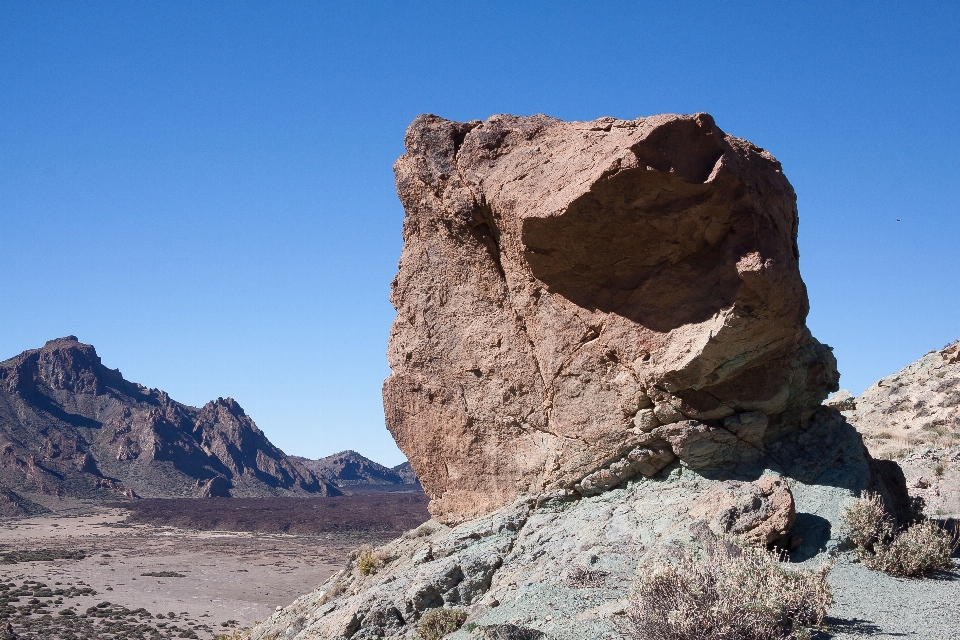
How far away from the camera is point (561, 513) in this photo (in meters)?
10.1

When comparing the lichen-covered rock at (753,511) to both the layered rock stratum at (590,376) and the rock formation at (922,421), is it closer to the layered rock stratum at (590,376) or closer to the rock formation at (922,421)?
the layered rock stratum at (590,376)

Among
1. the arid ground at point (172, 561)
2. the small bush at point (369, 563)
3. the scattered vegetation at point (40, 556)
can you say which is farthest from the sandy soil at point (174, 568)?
the small bush at point (369, 563)

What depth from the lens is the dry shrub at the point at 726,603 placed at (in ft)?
19.6

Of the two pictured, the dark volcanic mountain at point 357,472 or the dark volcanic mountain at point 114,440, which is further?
the dark volcanic mountain at point 357,472

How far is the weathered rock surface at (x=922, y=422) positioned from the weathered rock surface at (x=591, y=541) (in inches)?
184

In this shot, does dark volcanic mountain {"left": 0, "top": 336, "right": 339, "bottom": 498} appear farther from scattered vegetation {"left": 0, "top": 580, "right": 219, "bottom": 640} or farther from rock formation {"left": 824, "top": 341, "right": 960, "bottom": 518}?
rock formation {"left": 824, "top": 341, "right": 960, "bottom": 518}

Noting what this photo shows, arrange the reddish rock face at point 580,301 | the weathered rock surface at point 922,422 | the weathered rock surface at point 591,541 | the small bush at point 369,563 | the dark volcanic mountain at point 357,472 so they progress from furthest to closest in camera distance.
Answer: the dark volcanic mountain at point 357,472, the weathered rock surface at point 922,422, the small bush at point 369,563, the reddish rock face at point 580,301, the weathered rock surface at point 591,541

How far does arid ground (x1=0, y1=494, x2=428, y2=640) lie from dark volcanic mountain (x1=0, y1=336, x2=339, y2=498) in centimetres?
1170

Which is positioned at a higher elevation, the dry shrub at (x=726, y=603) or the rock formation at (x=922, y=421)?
the rock formation at (x=922, y=421)

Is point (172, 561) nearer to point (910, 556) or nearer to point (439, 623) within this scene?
point (439, 623)

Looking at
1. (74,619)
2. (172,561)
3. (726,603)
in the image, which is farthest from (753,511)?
(172,561)

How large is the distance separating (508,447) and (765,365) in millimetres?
3469

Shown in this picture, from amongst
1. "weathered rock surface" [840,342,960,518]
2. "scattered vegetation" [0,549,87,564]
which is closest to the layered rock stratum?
"weathered rock surface" [840,342,960,518]

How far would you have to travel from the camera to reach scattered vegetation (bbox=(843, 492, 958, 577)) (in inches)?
327
